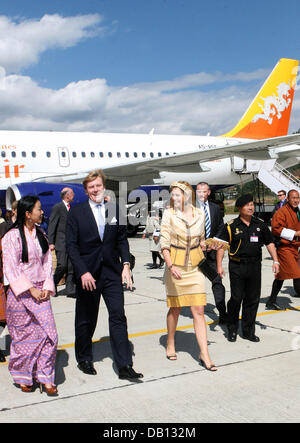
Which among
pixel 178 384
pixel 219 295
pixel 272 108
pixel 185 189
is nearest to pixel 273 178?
pixel 272 108

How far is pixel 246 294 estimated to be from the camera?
5352 mm

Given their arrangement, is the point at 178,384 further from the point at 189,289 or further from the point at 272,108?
the point at 272,108

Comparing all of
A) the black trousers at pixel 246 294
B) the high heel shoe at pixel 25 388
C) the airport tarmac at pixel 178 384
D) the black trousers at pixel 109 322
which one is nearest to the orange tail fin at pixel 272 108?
the airport tarmac at pixel 178 384

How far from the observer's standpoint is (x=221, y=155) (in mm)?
14031

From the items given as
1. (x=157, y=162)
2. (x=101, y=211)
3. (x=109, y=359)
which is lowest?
(x=109, y=359)

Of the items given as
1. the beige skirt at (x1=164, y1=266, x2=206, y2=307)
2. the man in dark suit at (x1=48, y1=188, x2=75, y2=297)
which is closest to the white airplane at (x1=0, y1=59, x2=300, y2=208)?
the man in dark suit at (x1=48, y1=188, x2=75, y2=297)

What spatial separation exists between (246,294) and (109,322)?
71.3 inches

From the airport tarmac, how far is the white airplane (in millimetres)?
6719

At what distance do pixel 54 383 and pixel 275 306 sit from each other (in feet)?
12.2

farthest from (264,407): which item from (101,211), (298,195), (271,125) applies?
(271,125)

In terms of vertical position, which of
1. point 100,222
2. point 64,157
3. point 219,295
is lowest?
point 219,295

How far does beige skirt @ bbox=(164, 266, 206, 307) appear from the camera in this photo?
449cm

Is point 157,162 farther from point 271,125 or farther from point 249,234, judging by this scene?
point 271,125

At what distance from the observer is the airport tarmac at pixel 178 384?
345cm
